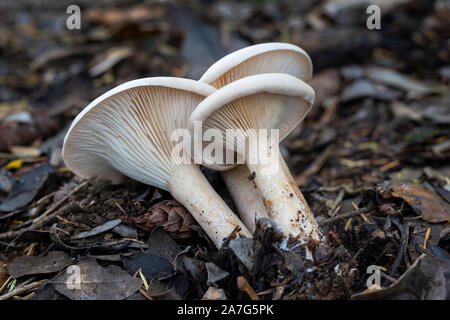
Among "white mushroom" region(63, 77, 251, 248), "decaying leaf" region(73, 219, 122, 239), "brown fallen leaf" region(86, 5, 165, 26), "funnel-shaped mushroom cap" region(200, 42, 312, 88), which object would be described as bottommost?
"decaying leaf" region(73, 219, 122, 239)

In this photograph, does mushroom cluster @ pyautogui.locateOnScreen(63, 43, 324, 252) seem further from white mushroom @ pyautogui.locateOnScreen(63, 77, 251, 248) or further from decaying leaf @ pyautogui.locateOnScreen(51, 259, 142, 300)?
decaying leaf @ pyautogui.locateOnScreen(51, 259, 142, 300)

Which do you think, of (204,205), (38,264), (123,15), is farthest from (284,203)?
(123,15)

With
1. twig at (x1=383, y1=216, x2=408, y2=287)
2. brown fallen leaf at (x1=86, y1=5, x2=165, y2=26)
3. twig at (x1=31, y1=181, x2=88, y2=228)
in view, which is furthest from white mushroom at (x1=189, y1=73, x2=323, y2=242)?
brown fallen leaf at (x1=86, y1=5, x2=165, y2=26)

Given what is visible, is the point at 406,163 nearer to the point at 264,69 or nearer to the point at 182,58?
the point at 264,69

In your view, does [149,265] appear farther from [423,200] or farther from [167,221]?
[423,200]
